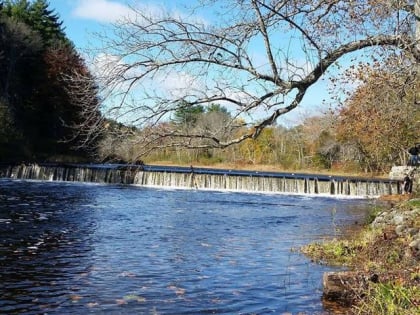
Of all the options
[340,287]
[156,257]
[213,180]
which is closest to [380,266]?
[340,287]

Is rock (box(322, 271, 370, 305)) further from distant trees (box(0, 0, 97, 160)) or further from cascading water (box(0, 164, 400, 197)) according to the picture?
distant trees (box(0, 0, 97, 160))

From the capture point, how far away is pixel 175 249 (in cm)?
1229

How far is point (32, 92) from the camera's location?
1914 inches

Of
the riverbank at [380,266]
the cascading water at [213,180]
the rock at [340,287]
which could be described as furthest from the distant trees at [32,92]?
the rock at [340,287]

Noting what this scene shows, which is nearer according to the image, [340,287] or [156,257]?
[340,287]

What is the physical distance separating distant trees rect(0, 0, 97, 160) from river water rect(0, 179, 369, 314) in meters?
23.2

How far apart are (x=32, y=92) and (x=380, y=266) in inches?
1763

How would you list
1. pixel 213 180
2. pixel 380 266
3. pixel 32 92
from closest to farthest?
pixel 380 266 → pixel 213 180 → pixel 32 92

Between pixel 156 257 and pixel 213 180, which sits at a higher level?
pixel 213 180

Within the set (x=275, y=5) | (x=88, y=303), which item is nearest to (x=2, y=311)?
(x=88, y=303)

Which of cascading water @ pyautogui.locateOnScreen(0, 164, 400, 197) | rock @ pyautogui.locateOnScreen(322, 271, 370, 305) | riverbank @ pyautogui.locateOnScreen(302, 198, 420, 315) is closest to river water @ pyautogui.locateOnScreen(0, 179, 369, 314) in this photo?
rock @ pyautogui.locateOnScreen(322, 271, 370, 305)

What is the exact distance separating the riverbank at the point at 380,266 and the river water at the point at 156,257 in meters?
0.46

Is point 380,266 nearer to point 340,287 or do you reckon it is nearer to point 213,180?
point 340,287

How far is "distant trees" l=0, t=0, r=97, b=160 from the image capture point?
43906 millimetres
